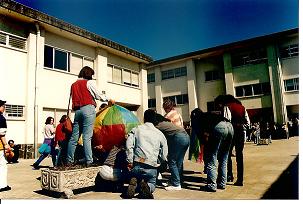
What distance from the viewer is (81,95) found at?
464 centimetres

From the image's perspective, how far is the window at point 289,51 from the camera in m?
20.0

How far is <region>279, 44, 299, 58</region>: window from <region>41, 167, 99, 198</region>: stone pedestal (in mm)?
20093

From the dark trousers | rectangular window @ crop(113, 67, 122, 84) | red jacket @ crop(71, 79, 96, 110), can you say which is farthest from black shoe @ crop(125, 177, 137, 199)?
rectangular window @ crop(113, 67, 122, 84)

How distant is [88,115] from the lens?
4.56 metres

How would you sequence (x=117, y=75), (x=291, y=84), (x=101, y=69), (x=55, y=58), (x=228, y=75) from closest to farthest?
(x=55, y=58) < (x=101, y=69) < (x=117, y=75) < (x=291, y=84) < (x=228, y=75)

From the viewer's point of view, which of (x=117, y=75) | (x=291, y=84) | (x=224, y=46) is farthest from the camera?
(x=224, y=46)

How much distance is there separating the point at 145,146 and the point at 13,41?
9.73 meters

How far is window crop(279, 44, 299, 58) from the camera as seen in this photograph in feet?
65.8

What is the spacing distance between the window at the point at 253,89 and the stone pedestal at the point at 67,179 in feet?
65.0

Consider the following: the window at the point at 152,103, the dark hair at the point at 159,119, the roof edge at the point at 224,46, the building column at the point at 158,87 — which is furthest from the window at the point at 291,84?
the dark hair at the point at 159,119

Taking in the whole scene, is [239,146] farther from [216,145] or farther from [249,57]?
[249,57]

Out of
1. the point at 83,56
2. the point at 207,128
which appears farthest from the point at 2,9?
the point at 207,128

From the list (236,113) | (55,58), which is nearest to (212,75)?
(55,58)

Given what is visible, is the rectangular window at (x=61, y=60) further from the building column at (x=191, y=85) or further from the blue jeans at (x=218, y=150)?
the building column at (x=191, y=85)
